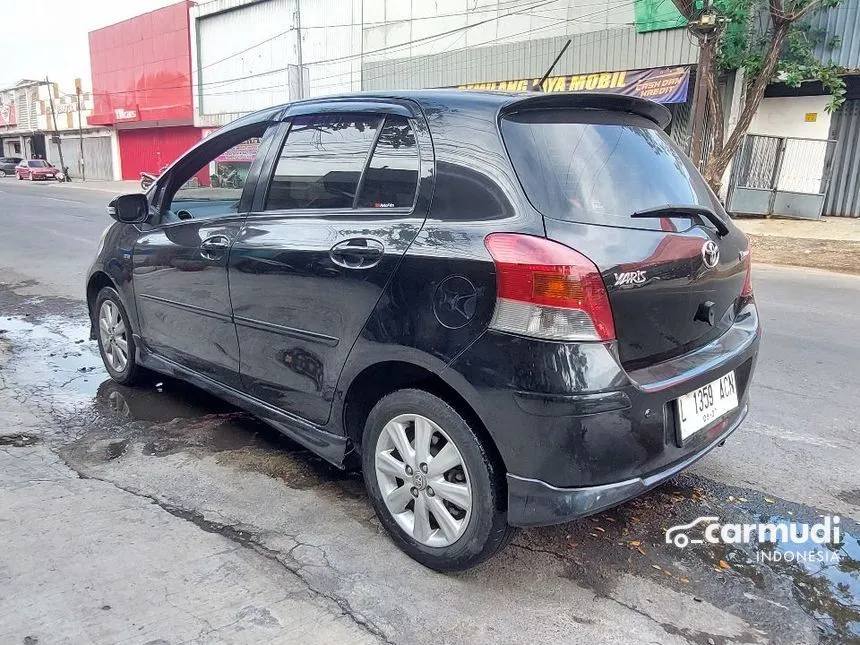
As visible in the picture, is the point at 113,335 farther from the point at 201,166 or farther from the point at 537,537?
the point at 537,537

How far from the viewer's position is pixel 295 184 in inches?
122

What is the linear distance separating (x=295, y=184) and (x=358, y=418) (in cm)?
112

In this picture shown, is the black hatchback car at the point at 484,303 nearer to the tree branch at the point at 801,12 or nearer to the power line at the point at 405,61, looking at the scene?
the tree branch at the point at 801,12

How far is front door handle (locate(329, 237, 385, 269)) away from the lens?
2589 mm

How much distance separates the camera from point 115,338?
4570 mm

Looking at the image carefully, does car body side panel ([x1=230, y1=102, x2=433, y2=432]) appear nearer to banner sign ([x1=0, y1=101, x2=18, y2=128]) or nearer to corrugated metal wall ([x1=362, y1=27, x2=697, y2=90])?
corrugated metal wall ([x1=362, y1=27, x2=697, y2=90])

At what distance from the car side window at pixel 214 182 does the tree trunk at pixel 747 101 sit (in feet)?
37.4

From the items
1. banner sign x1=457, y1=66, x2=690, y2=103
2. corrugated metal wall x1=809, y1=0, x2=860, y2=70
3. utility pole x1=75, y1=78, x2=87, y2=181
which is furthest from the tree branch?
utility pole x1=75, y1=78, x2=87, y2=181

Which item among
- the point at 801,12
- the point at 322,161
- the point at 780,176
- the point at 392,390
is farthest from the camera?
the point at 780,176

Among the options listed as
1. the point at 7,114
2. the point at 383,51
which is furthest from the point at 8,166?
the point at 383,51

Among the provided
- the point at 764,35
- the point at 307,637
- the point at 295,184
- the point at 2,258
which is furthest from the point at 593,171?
the point at 764,35

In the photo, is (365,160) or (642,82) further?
(642,82)

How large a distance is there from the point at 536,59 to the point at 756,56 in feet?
21.4

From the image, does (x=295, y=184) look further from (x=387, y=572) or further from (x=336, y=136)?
(x=387, y=572)
